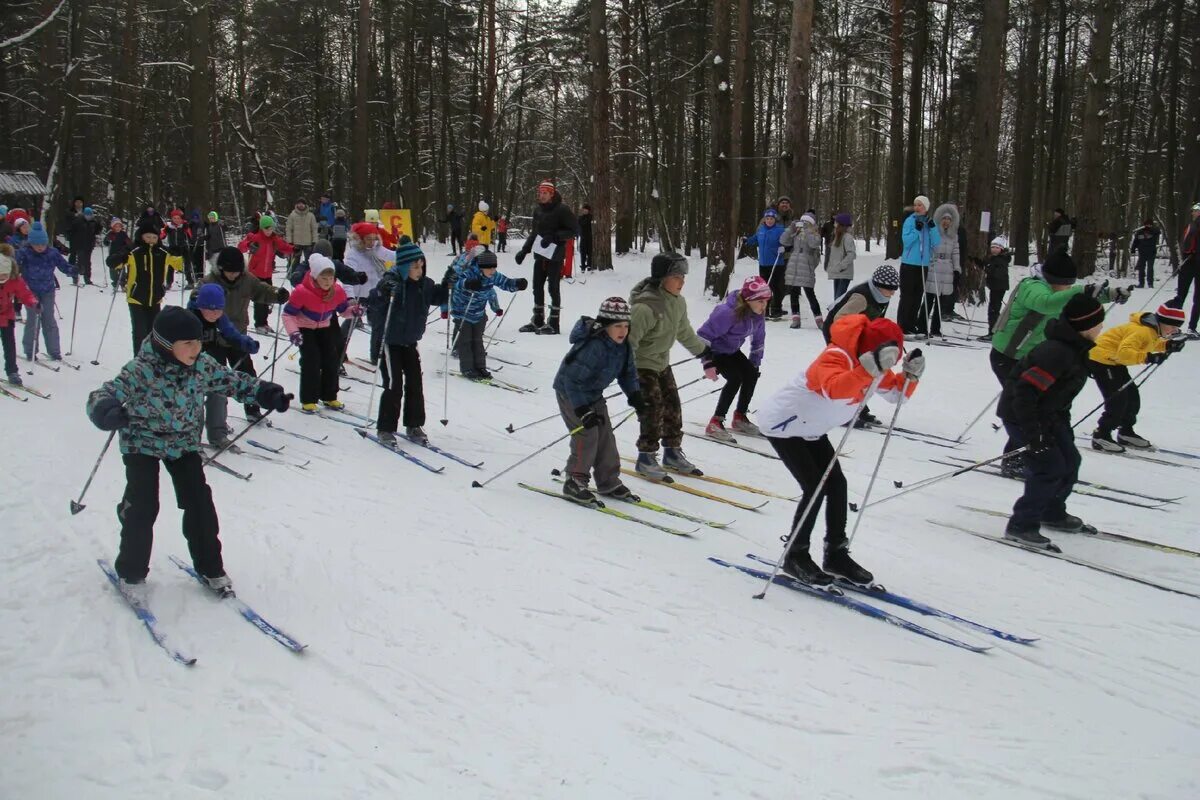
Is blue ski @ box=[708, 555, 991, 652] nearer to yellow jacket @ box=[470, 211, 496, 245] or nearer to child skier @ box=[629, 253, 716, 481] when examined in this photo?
child skier @ box=[629, 253, 716, 481]

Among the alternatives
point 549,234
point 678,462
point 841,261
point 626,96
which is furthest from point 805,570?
point 626,96

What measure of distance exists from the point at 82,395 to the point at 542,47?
73.3 feet

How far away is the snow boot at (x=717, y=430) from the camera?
27.5 feet

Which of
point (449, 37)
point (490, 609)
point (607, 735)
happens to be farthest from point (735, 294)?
point (449, 37)

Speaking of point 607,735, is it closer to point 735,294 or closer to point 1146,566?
point 1146,566

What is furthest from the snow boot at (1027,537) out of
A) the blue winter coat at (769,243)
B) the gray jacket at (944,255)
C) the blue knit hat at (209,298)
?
the blue winter coat at (769,243)

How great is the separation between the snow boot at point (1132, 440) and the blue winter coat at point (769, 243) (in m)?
6.72

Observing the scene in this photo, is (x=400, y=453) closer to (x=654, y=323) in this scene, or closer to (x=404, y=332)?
(x=404, y=332)

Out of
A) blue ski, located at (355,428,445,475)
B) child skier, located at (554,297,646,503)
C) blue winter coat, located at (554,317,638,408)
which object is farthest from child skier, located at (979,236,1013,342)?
blue ski, located at (355,428,445,475)

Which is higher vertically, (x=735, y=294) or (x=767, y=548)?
(x=735, y=294)

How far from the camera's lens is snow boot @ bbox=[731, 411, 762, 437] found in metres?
8.59

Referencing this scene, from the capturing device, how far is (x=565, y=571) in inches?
200

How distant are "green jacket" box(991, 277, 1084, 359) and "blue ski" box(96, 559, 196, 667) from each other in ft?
19.8

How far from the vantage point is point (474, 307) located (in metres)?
10.5
